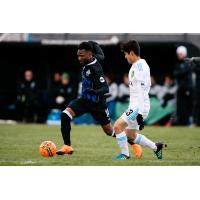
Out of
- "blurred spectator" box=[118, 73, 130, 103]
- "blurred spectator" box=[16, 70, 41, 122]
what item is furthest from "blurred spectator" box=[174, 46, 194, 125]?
"blurred spectator" box=[16, 70, 41, 122]

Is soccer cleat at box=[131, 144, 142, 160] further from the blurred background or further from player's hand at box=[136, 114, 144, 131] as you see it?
the blurred background

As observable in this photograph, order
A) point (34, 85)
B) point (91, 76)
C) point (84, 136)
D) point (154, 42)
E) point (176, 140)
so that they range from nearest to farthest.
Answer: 1. point (91, 76)
2. point (176, 140)
3. point (84, 136)
4. point (154, 42)
5. point (34, 85)

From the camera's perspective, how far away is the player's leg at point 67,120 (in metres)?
8.09

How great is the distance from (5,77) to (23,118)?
3.39ft

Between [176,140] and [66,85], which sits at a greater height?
[66,85]

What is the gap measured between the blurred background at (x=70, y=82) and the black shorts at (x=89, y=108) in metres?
5.55

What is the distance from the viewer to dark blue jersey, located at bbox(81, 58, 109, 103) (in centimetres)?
812

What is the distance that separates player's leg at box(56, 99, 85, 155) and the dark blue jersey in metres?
0.15

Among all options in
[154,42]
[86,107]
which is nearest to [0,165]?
[86,107]

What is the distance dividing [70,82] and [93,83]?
645 centimetres

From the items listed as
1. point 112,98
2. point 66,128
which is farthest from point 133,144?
point 112,98

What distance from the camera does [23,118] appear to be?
14305mm

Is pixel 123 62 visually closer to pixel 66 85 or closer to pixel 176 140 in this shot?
pixel 66 85

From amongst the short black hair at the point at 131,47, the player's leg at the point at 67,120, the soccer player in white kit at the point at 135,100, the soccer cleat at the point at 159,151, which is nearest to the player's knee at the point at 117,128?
the soccer player in white kit at the point at 135,100
